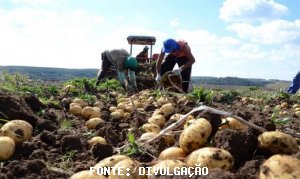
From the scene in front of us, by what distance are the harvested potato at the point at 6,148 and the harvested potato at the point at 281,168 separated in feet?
6.73

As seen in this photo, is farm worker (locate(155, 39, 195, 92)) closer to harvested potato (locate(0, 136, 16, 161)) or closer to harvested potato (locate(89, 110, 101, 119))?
harvested potato (locate(89, 110, 101, 119))

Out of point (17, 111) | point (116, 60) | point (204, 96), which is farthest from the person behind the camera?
point (116, 60)

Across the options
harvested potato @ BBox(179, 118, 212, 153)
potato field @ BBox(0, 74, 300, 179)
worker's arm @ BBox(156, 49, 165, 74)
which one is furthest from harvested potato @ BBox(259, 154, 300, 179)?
worker's arm @ BBox(156, 49, 165, 74)

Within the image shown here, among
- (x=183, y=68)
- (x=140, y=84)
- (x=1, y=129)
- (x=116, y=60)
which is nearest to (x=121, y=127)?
(x=1, y=129)

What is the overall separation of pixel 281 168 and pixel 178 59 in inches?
362

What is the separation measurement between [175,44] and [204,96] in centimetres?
432

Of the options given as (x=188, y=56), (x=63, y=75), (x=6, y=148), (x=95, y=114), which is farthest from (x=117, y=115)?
(x=63, y=75)

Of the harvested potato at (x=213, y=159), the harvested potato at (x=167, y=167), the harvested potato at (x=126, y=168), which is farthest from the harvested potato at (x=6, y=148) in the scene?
the harvested potato at (x=213, y=159)

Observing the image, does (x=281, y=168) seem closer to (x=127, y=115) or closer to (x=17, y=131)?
(x=17, y=131)

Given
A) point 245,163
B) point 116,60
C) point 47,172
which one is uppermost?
point 116,60

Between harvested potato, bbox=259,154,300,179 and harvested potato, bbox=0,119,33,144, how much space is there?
2297 mm

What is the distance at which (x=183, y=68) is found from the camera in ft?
35.1

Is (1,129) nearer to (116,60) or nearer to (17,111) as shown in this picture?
(17,111)

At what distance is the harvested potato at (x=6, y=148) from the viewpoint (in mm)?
3246
